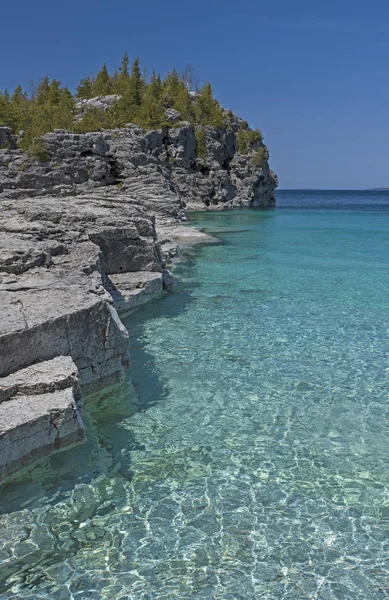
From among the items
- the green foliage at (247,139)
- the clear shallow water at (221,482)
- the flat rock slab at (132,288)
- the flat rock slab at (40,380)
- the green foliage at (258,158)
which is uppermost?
the green foliage at (247,139)

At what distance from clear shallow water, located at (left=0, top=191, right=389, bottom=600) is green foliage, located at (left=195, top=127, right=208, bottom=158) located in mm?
77133

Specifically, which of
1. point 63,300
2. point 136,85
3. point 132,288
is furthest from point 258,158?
point 63,300

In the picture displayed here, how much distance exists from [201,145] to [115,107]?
18.4 m

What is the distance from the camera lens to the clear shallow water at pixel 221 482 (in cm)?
520

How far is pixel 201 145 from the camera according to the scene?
86500 millimetres

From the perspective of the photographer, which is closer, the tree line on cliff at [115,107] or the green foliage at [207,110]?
the tree line on cliff at [115,107]

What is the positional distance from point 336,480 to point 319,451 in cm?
76

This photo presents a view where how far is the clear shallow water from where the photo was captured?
5199 millimetres

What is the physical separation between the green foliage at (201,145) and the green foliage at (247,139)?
42.8ft

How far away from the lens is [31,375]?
7340 mm

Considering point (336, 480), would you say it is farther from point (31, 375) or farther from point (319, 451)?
point (31, 375)

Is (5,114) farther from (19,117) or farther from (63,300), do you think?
(63,300)

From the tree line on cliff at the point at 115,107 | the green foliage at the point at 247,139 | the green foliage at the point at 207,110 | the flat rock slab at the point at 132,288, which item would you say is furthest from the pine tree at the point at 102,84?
the flat rock slab at the point at 132,288

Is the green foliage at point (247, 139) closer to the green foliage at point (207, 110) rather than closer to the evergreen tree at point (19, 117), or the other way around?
the green foliage at point (207, 110)
